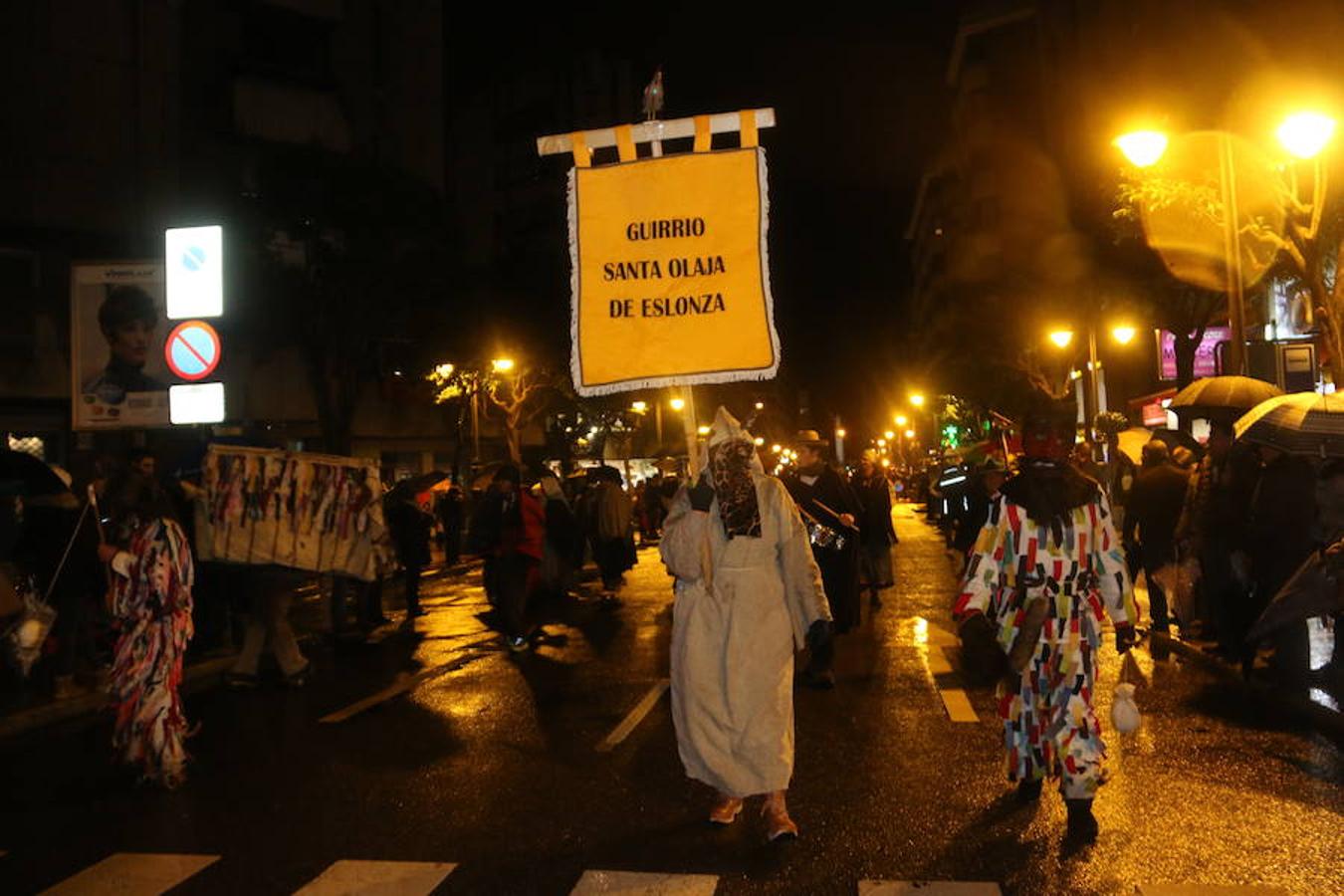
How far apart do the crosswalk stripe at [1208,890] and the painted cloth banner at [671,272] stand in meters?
2.90

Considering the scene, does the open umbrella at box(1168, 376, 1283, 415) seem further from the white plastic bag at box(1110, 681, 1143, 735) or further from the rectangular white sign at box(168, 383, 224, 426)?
the rectangular white sign at box(168, 383, 224, 426)

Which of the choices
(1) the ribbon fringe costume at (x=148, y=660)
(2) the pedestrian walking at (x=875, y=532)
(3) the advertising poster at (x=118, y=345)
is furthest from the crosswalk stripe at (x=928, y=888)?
(3) the advertising poster at (x=118, y=345)

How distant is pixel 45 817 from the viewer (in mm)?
6520

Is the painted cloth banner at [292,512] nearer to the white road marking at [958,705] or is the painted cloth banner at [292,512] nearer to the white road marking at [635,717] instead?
the white road marking at [635,717]

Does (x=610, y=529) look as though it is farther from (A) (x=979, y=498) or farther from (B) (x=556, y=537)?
(A) (x=979, y=498)

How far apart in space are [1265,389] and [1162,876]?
8073 millimetres

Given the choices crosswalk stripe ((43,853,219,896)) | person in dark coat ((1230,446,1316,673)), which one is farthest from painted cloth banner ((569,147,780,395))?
person in dark coat ((1230,446,1316,673))

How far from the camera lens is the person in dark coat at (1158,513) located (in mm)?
11594

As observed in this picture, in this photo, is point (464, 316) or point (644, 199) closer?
point (644, 199)

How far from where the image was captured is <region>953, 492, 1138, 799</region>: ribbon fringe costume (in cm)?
564

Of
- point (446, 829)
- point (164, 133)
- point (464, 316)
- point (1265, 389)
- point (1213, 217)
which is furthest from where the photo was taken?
point (464, 316)

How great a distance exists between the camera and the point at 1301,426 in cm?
894

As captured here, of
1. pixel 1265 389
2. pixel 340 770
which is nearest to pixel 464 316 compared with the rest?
pixel 1265 389

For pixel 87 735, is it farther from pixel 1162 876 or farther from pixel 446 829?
pixel 1162 876
